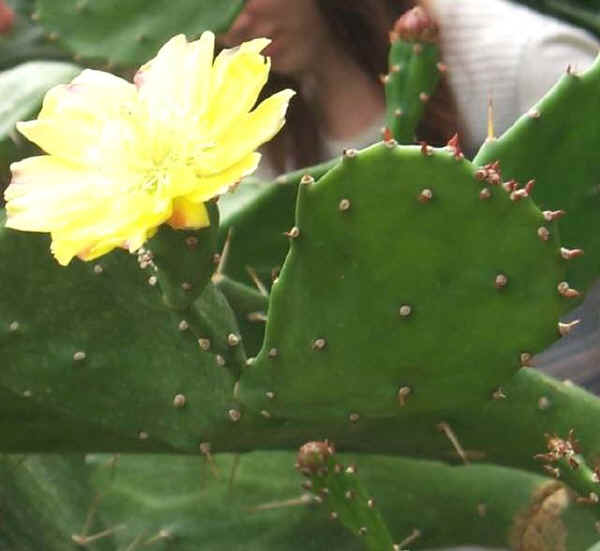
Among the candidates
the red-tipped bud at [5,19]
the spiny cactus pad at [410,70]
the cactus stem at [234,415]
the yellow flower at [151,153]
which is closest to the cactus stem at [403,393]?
the cactus stem at [234,415]

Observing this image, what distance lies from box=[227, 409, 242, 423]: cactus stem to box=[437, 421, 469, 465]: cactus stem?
14 centimetres

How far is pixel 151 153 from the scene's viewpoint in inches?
22.3

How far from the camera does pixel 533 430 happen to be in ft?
2.73

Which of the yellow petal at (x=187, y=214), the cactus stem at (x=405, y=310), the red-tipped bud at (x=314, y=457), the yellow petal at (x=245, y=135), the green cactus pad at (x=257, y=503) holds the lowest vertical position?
the green cactus pad at (x=257, y=503)

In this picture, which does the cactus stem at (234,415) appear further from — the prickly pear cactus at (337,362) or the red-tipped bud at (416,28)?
the red-tipped bud at (416,28)

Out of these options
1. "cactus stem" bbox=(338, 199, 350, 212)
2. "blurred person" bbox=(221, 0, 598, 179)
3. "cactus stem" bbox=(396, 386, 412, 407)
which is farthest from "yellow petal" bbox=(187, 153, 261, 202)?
"blurred person" bbox=(221, 0, 598, 179)

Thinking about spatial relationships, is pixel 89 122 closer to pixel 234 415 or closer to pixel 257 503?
pixel 234 415

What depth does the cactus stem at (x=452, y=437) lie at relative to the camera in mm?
796

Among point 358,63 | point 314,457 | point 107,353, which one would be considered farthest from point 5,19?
point 314,457

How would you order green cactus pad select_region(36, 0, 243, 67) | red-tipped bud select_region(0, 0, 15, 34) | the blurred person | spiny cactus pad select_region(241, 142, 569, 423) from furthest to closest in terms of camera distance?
red-tipped bud select_region(0, 0, 15, 34)
green cactus pad select_region(36, 0, 243, 67)
the blurred person
spiny cactus pad select_region(241, 142, 569, 423)

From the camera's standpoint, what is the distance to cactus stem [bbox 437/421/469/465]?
80 cm

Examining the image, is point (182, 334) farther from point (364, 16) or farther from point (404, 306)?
point (364, 16)

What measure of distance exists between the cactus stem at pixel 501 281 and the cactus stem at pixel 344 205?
3.7 inches

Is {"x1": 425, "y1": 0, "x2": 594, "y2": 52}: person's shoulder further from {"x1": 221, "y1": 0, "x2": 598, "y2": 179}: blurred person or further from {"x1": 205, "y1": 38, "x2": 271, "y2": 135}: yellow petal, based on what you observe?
{"x1": 205, "y1": 38, "x2": 271, "y2": 135}: yellow petal
